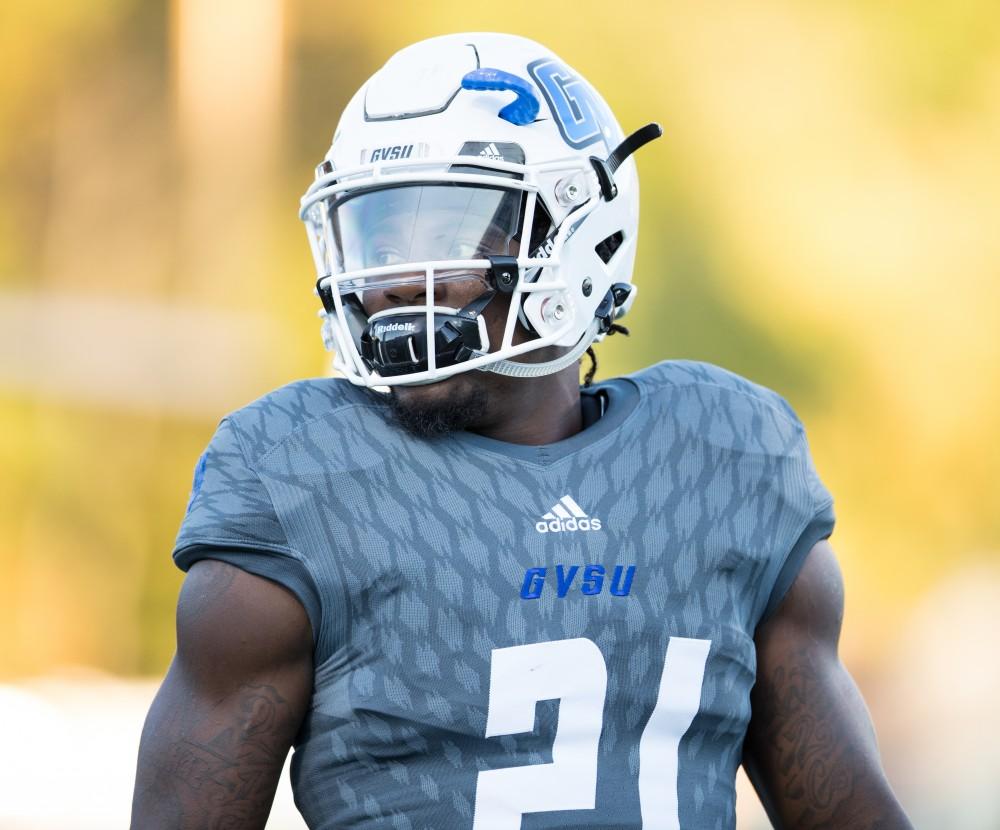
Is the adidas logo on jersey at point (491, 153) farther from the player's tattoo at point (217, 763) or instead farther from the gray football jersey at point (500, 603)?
the player's tattoo at point (217, 763)

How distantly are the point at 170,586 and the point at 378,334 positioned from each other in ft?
11.7

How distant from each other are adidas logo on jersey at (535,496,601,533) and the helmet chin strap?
176 mm

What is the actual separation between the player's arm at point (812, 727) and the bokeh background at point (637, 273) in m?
3.09

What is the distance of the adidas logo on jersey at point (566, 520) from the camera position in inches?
60.6

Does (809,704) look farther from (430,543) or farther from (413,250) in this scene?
(413,250)

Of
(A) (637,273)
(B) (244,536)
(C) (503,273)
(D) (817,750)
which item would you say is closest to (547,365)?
(C) (503,273)

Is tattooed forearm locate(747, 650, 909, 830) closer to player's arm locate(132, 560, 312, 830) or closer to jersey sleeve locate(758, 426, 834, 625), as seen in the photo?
jersey sleeve locate(758, 426, 834, 625)

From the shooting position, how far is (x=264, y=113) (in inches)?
215

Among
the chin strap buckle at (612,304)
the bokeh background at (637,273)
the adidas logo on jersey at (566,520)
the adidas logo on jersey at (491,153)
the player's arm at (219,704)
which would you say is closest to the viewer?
the player's arm at (219,704)

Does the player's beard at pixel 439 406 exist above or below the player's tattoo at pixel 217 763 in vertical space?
above

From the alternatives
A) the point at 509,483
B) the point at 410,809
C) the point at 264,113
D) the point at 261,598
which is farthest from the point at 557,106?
the point at 264,113

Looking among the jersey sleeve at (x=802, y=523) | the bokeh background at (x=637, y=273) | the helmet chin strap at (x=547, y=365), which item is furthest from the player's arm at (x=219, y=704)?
the bokeh background at (x=637, y=273)

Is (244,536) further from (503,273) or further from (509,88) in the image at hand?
(509,88)

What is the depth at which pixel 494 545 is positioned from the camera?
1510 millimetres
